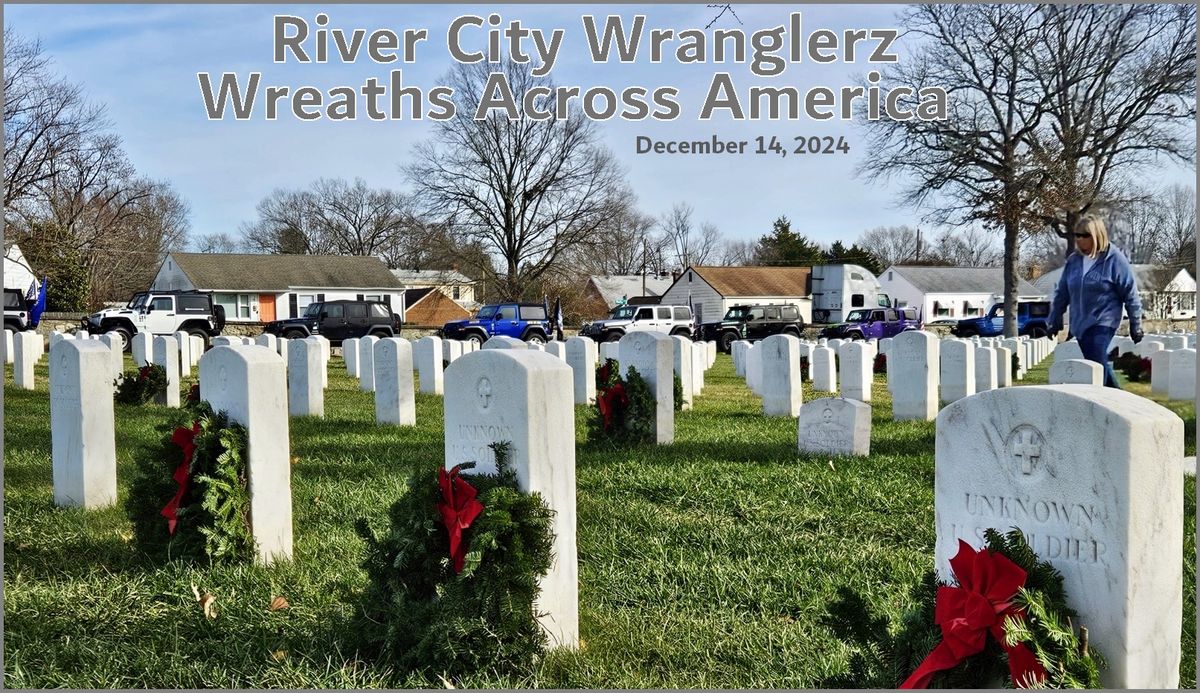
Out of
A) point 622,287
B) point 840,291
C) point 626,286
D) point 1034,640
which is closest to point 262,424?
point 1034,640

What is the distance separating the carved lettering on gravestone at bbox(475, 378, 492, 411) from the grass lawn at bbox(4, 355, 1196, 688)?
0.98 metres

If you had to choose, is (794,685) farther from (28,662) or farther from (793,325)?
(793,325)

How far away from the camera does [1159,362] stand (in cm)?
963

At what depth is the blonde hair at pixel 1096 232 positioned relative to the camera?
245 inches

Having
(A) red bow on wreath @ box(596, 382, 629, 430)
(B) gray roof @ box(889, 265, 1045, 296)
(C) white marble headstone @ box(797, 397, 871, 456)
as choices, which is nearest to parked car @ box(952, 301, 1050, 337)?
(B) gray roof @ box(889, 265, 1045, 296)

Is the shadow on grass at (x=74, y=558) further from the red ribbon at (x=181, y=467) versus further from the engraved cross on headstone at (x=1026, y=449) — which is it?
the engraved cross on headstone at (x=1026, y=449)

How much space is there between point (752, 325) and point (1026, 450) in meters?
30.5

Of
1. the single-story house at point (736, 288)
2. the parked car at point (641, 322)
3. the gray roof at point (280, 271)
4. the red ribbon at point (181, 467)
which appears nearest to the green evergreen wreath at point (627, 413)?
the red ribbon at point (181, 467)

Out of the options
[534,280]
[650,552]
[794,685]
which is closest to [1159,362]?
[650,552]

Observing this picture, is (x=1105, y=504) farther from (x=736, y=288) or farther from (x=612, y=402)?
(x=736, y=288)

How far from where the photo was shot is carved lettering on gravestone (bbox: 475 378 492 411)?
154 inches

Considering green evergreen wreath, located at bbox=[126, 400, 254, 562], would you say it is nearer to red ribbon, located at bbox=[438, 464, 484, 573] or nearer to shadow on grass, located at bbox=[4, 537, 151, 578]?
shadow on grass, located at bbox=[4, 537, 151, 578]

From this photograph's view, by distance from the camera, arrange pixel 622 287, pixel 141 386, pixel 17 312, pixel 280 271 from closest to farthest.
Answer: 1. pixel 141 386
2. pixel 17 312
3. pixel 280 271
4. pixel 622 287

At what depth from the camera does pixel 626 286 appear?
64.7 metres
